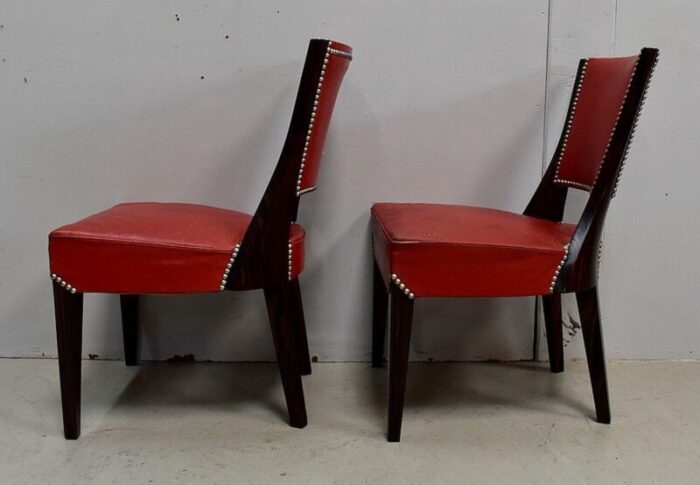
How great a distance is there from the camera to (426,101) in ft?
6.10

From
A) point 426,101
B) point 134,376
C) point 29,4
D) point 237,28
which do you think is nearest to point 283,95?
point 237,28

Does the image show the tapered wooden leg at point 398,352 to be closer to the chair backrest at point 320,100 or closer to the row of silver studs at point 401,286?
the row of silver studs at point 401,286

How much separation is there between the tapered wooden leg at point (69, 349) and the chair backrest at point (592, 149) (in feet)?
3.33

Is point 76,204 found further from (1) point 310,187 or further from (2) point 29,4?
(1) point 310,187

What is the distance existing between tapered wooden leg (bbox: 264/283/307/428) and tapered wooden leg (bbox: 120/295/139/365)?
1.87 ft

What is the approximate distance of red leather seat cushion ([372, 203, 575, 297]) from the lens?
1.39 meters

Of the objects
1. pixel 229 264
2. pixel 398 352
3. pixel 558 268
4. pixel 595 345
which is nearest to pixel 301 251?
pixel 229 264

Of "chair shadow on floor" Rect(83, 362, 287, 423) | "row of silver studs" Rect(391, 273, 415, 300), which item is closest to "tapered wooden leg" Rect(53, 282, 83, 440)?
"chair shadow on floor" Rect(83, 362, 287, 423)

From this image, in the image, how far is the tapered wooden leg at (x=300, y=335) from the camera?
1.83 meters

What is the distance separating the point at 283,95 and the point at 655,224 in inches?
42.8

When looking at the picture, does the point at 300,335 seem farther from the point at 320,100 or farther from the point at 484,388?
the point at 320,100

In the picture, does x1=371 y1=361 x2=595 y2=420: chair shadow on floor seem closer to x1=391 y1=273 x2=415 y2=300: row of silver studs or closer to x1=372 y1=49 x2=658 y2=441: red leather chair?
x1=372 y1=49 x2=658 y2=441: red leather chair

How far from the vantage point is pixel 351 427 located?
61.4 inches

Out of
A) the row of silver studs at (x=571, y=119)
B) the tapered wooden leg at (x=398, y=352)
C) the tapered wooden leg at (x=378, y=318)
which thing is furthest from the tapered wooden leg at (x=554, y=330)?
the tapered wooden leg at (x=398, y=352)
